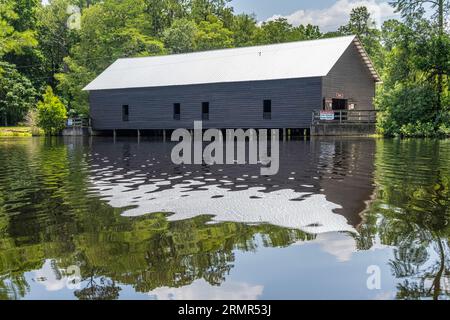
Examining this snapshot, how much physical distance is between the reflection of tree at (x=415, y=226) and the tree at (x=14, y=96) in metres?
55.7

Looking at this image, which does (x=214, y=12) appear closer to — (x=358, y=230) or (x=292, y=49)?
(x=292, y=49)

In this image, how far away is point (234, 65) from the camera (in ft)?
145

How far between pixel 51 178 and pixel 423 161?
11.6 meters

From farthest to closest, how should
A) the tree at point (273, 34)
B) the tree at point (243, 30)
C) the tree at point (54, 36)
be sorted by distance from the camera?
the tree at point (243, 30)
the tree at point (273, 34)
the tree at point (54, 36)

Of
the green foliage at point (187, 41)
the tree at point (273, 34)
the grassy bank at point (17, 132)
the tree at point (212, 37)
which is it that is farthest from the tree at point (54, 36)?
the tree at point (273, 34)

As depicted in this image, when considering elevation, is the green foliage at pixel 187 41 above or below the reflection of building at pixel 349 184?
above

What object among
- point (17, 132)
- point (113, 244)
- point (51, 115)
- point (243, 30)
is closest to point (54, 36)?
point (17, 132)

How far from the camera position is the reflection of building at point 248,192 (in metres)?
7.85

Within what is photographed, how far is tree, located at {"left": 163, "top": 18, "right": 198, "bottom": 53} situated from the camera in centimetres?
6147

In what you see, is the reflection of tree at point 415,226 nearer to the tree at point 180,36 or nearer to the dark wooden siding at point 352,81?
the dark wooden siding at point 352,81

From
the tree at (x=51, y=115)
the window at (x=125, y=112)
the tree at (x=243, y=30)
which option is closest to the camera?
the window at (x=125, y=112)
